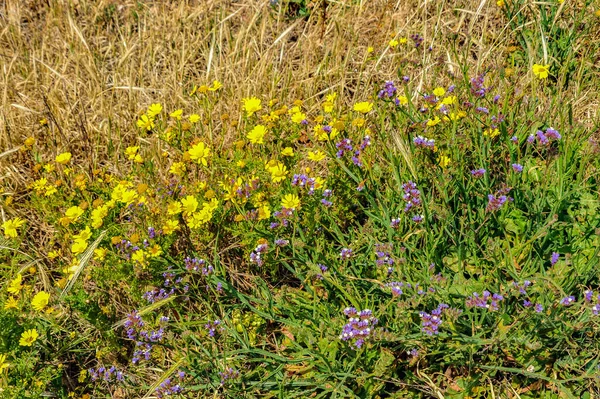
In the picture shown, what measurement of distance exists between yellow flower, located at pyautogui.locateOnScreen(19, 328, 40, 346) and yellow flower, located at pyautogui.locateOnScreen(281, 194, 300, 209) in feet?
3.92

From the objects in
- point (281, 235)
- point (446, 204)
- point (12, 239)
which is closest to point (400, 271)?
point (446, 204)

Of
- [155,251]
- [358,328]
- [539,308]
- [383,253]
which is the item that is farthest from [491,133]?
[155,251]

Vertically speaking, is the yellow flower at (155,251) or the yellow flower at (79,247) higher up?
the yellow flower at (155,251)

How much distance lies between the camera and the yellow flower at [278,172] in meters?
2.80

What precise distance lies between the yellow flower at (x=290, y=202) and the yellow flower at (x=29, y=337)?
3.92 feet

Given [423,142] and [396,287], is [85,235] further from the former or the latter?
[423,142]

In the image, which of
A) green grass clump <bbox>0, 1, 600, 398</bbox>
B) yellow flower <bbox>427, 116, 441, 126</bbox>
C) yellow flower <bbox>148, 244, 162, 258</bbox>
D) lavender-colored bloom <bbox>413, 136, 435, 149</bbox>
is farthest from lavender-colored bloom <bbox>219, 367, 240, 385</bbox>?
yellow flower <bbox>427, 116, 441, 126</bbox>

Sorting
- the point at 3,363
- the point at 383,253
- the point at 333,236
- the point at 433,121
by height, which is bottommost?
the point at 3,363

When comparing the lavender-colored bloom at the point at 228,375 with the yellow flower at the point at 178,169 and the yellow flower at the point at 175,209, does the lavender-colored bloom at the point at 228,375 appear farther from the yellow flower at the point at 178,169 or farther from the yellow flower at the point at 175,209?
the yellow flower at the point at 178,169

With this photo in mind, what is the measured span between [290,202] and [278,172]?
217mm

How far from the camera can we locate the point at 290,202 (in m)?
2.65

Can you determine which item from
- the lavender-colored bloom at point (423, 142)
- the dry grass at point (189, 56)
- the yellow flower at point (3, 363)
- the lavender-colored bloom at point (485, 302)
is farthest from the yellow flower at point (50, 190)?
the lavender-colored bloom at point (485, 302)

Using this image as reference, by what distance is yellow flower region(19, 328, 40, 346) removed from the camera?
2.57 m

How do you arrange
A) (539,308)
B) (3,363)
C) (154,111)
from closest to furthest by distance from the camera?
(539,308) → (3,363) → (154,111)
